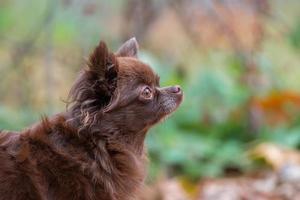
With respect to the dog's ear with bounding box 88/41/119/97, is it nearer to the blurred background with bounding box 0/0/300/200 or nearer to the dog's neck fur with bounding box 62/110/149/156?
the dog's neck fur with bounding box 62/110/149/156

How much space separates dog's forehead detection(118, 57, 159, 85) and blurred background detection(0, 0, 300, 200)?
2.98 m

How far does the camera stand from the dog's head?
16.8ft

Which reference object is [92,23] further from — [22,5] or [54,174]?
[54,174]

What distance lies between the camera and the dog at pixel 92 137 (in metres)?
5.09

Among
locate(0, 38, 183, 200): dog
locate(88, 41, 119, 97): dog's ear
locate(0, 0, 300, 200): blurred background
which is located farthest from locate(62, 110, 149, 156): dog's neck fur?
locate(0, 0, 300, 200): blurred background

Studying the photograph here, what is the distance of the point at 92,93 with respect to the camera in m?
5.15

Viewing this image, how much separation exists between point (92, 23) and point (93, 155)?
5423 millimetres

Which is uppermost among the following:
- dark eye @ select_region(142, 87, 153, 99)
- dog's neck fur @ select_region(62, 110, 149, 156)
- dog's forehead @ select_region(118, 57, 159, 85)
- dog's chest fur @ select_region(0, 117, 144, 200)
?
dog's forehead @ select_region(118, 57, 159, 85)

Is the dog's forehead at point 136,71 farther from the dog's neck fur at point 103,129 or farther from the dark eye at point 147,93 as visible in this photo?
the dog's neck fur at point 103,129

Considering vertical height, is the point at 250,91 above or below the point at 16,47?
above

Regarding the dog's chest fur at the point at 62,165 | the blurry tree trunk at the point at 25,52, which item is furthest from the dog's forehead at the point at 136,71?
the blurry tree trunk at the point at 25,52

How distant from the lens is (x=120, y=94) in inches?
205

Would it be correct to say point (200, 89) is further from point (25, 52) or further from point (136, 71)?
point (136, 71)

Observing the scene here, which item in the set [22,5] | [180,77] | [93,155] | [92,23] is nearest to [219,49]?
[180,77]
